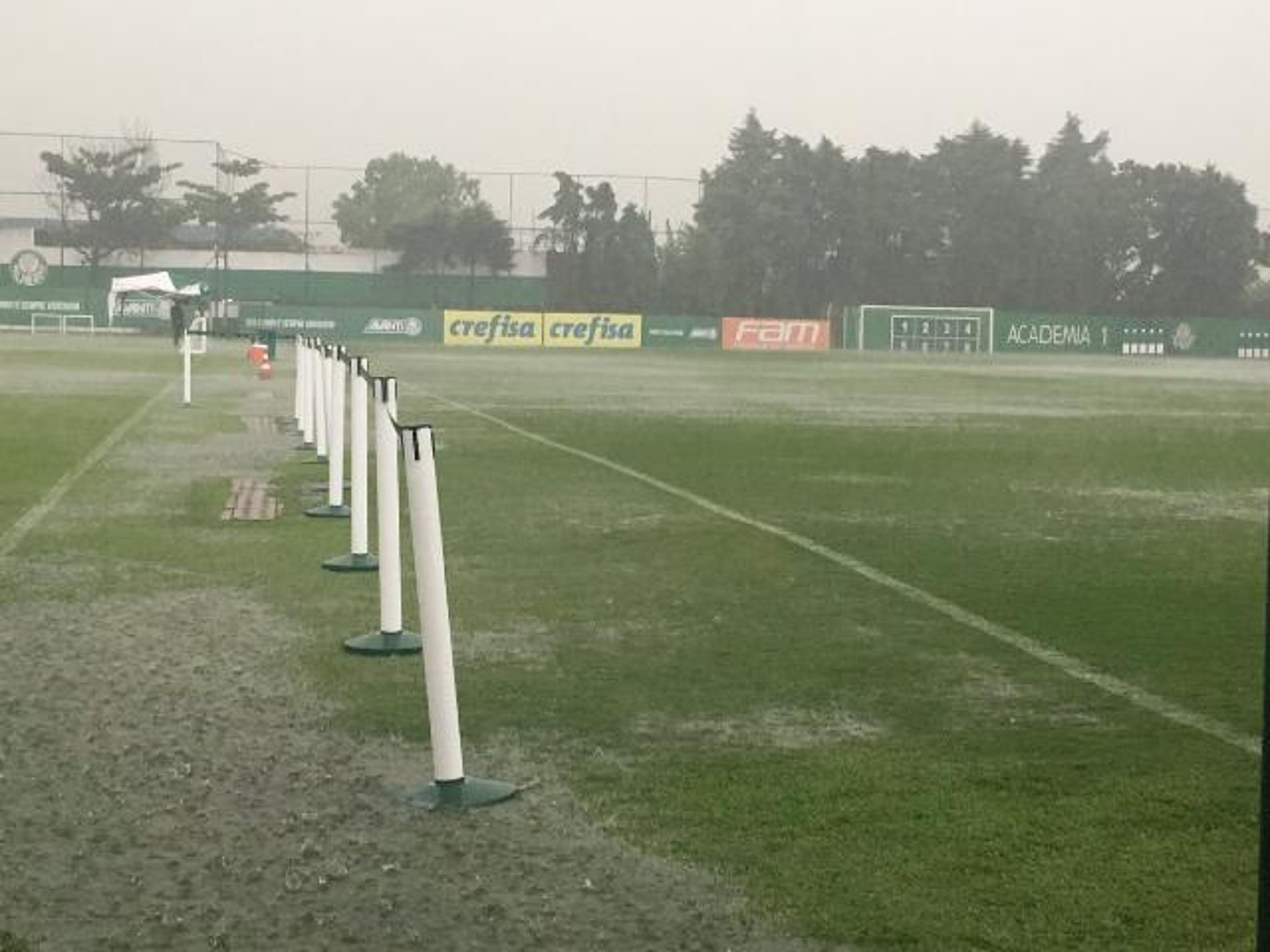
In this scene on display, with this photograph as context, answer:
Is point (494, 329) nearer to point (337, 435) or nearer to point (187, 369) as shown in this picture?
point (187, 369)

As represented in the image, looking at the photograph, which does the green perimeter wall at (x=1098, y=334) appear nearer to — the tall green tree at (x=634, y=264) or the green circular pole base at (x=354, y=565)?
the tall green tree at (x=634, y=264)

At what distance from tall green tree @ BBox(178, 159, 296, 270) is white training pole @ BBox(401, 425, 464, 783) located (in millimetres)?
92449

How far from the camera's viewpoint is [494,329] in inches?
3059

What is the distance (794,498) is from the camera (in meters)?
15.2

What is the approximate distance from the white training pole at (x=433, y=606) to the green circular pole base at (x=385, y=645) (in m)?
2.02

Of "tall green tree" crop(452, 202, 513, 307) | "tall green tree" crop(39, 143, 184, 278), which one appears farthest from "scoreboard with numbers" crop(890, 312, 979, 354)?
"tall green tree" crop(39, 143, 184, 278)

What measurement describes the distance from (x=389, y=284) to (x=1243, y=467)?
2850 inches

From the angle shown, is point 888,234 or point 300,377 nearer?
point 300,377

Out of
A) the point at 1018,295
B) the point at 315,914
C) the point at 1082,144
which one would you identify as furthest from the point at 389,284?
the point at 315,914

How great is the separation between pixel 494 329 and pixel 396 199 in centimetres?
6070

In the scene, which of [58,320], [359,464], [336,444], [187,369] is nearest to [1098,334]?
[58,320]

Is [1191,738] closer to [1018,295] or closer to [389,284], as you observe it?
[389,284]

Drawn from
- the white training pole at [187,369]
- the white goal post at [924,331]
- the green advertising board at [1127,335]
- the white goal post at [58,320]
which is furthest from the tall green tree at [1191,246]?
the white training pole at [187,369]

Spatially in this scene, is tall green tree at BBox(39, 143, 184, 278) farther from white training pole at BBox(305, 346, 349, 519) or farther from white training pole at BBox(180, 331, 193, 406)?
white training pole at BBox(305, 346, 349, 519)
